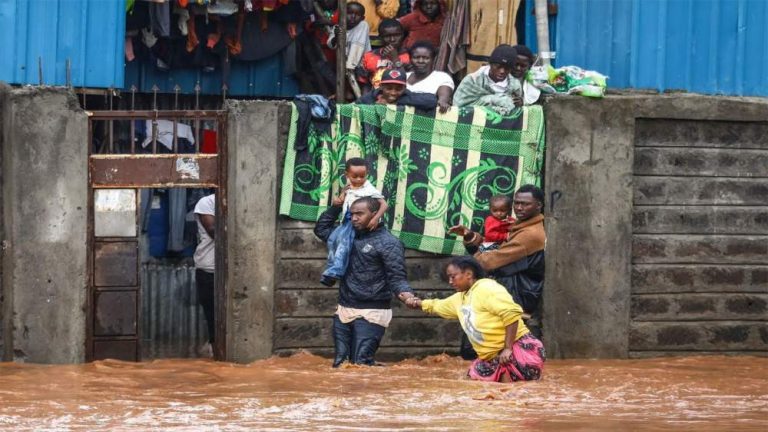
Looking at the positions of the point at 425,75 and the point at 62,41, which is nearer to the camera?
the point at 62,41

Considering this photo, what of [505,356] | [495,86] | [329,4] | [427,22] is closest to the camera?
[505,356]

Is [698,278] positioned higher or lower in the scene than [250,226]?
lower

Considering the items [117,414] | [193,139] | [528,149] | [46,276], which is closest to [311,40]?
[193,139]

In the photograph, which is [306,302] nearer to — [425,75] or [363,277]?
[363,277]

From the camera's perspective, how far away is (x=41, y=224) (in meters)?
11.9

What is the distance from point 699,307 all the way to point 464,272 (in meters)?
3.11

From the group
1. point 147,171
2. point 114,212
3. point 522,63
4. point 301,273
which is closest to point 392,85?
point 522,63

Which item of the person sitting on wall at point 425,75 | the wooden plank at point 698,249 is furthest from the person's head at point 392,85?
the wooden plank at point 698,249

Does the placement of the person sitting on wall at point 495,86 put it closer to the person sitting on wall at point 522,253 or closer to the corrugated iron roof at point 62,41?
the person sitting on wall at point 522,253

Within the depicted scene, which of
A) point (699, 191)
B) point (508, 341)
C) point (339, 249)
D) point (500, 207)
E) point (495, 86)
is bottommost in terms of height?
point (508, 341)

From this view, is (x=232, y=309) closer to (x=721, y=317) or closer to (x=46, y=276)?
(x=46, y=276)

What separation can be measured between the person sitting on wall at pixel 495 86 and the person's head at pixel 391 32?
1.28 m

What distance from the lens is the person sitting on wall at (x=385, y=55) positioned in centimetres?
1373

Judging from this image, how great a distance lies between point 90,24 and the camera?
12938 millimetres
